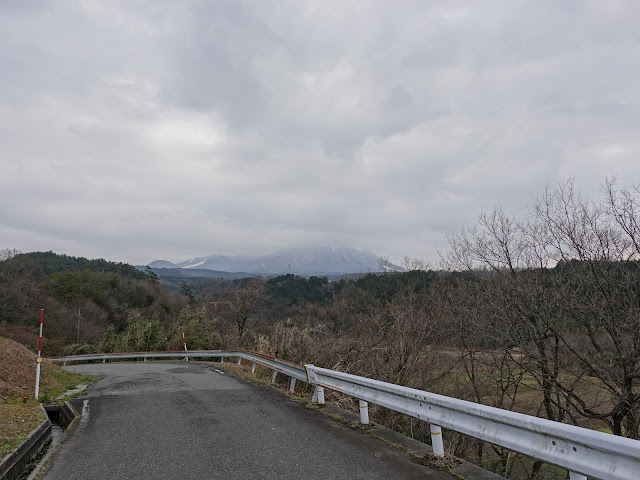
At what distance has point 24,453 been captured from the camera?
515 cm

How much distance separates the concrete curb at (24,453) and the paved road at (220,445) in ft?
1.15

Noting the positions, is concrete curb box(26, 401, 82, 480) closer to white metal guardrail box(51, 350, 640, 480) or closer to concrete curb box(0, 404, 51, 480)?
concrete curb box(0, 404, 51, 480)

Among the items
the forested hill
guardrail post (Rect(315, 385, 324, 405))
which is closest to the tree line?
guardrail post (Rect(315, 385, 324, 405))

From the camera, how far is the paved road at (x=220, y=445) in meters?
4.46

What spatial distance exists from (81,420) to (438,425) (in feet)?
19.1

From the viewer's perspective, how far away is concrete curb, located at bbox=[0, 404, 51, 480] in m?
4.50

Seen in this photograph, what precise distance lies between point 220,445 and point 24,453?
2.32 meters

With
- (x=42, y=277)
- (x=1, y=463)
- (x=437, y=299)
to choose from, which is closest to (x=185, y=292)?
(x=42, y=277)

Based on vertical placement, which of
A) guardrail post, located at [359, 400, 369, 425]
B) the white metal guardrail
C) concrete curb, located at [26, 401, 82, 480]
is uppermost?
the white metal guardrail

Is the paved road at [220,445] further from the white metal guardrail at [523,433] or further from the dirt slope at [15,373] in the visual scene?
the dirt slope at [15,373]

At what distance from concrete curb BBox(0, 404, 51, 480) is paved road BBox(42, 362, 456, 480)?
13.8 inches

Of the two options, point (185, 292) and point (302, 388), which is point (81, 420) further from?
point (185, 292)

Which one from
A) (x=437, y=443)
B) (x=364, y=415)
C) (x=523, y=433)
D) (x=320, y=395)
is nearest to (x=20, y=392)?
(x=320, y=395)

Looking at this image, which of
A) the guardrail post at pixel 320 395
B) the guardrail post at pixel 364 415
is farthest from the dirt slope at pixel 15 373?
the guardrail post at pixel 364 415
